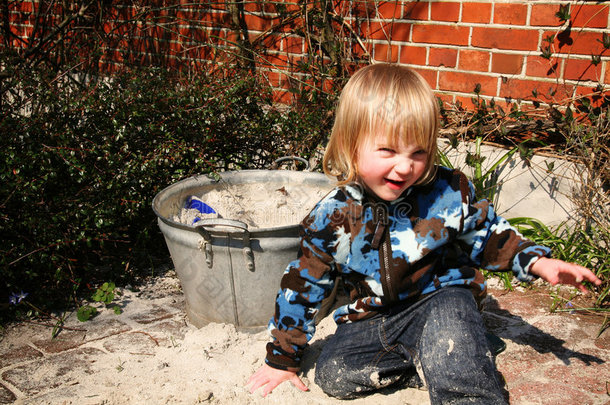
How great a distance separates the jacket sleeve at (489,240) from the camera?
1.92 metres

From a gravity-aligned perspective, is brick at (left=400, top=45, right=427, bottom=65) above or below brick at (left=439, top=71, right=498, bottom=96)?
above

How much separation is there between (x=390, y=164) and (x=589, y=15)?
173 centimetres

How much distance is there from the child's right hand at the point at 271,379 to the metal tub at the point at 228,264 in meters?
0.40

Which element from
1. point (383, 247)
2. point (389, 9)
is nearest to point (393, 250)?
point (383, 247)

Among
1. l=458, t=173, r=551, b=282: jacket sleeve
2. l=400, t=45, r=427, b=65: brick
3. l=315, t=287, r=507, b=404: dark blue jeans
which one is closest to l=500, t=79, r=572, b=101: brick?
l=400, t=45, r=427, b=65: brick

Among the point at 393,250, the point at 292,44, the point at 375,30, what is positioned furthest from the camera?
the point at 292,44

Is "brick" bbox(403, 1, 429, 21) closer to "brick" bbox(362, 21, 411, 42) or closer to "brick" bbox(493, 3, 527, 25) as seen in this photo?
"brick" bbox(362, 21, 411, 42)

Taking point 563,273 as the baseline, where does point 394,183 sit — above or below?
above

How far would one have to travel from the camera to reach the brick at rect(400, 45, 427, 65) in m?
3.40

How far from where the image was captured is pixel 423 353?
186cm

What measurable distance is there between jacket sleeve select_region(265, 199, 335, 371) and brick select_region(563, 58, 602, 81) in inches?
69.8

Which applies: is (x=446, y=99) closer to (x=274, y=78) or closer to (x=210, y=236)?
(x=274, y=78)

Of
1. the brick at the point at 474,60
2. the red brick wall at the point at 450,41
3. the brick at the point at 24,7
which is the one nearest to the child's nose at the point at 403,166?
the red brick wall at the point at 450,41

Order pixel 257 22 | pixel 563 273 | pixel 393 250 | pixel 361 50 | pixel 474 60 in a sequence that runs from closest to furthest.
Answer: pixel 563 273 → pixel 393 250 → pixel 474 60 → pixel 361 50 → pixel 257 22
